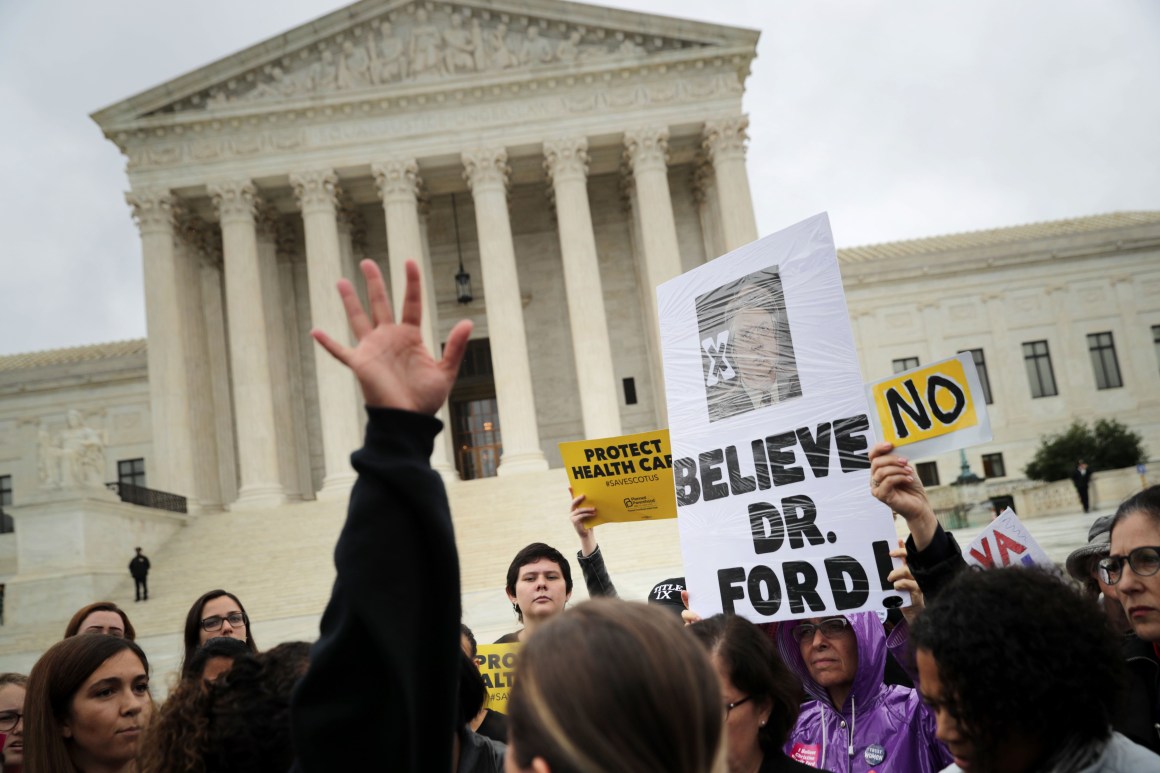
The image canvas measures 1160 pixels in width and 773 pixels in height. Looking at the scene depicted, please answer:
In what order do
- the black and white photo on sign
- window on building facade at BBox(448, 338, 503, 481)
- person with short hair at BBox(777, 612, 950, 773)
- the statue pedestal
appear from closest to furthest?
1. person with short hair at BBox(777, 612, 950, 773)
2. the black and white photo on sign
3. the statue pedestal
4. window on building facade at BBox(448, 338, 503, 481)

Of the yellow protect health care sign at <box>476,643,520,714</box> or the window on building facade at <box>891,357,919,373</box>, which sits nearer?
the yellow protect health care sign at <box>476,643,520,714</box>

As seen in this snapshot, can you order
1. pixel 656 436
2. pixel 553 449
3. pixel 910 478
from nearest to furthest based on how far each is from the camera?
pixel 910 478, pixel 656 436, pixel 553 449

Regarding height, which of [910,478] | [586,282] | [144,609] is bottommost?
[144,609]

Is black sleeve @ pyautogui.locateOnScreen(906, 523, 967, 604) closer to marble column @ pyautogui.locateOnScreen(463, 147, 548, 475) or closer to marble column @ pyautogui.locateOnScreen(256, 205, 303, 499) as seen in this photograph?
marble column @ pyautogui.locateOnScreen(463, 147, 548, 475)

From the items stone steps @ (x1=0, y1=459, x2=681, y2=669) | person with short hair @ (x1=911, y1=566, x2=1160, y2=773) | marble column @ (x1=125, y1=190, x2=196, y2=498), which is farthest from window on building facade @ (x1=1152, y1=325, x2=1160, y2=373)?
person with short hair @ (x1=911, y1=566, x2=1160, y2=773)

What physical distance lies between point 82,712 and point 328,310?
86.0ft

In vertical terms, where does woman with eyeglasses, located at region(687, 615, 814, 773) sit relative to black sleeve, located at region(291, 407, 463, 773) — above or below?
below

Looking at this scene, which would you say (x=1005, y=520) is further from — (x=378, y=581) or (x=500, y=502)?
(x=500, y=502)

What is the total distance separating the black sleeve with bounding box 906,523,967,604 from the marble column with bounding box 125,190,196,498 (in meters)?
28.8

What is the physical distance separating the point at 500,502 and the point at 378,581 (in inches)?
920

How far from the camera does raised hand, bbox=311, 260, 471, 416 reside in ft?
6.11

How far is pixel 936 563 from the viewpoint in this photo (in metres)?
3.52

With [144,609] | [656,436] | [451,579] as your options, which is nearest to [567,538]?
[144,609]

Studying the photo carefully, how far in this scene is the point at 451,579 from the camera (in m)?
1.78
